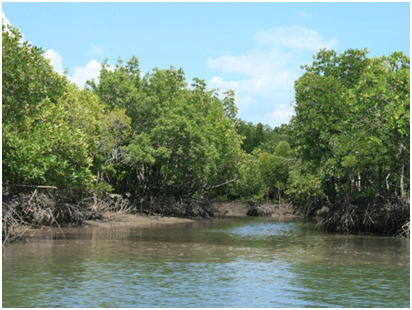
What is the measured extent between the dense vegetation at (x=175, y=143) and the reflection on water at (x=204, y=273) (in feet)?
10.1

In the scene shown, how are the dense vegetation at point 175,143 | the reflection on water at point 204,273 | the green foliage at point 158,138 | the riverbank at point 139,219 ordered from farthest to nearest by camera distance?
the green foliage at point 158,138, the riverbank at point 139,219, the dense vegetation at point 175,143, the reflection on water at point 204,273

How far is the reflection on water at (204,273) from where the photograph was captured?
1360 cm

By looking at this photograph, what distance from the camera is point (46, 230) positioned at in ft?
92.3

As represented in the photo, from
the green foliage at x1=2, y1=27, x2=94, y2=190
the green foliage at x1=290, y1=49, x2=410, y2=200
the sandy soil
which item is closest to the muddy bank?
the sandy soil

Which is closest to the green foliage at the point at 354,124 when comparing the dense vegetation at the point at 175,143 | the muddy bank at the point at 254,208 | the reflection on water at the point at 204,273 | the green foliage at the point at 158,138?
the dense vegetation at the point at 175,143

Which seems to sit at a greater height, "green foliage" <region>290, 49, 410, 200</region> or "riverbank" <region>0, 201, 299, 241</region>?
"green foliage" <region>290, 49, 410, 200</region>

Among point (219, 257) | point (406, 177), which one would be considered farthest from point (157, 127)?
point (219, 257)

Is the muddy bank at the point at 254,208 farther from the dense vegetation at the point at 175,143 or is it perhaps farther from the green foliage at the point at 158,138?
the green foliage at the point at 158,138

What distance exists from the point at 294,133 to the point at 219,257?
53.9 ft

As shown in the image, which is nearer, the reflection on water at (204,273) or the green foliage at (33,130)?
the reflection on water at (204,273)

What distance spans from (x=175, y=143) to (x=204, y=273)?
25.0 meters

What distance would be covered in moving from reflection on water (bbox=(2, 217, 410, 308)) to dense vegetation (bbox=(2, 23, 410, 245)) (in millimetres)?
3084

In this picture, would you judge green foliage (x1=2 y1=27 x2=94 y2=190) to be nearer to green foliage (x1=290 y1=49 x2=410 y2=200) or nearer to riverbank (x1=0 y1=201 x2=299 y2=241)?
riverbank (x1=0 y1=201 x2=299 y2=241)

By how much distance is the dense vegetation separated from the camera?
73.6ft
